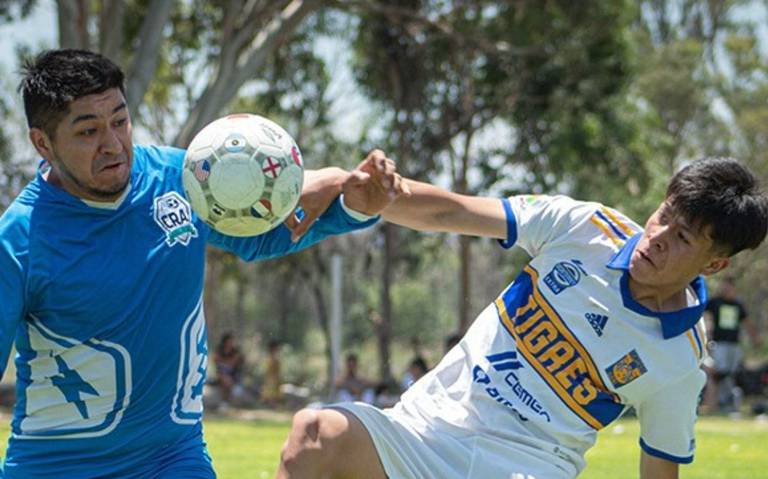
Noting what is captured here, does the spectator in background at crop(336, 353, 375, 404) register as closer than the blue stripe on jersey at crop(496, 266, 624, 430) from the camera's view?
No

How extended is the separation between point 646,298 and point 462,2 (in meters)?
19.8

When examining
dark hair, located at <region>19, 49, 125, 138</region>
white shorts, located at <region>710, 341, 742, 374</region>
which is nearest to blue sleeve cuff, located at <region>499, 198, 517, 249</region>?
dark hair, located at <region>19, 49, 125, 138</region>

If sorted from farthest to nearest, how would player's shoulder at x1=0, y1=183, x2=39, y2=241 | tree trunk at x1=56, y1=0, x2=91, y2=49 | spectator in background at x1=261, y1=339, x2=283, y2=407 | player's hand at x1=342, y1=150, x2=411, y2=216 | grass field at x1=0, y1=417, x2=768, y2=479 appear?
spectator in background at x1=261, y1=339, x2=283, y2=407, tree trunk at x1=56, y1=0, x2=91, y2=49, grass field at x1=0, y1=417, x2=768, y2=479, player's hand at x1=342, y1=150, x2=411, y2=216, player's shoulder at x1=0, y1=183, x2=39, y2=241

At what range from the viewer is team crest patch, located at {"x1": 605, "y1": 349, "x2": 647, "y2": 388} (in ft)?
14.3

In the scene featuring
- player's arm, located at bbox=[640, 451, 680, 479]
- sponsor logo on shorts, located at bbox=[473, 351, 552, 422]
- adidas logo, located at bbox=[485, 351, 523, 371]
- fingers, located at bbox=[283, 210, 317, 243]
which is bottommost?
player's arm, located at bbox=[640, 451, 680, 479]

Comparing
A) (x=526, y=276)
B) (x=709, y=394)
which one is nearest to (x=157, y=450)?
(x=526, y=276)

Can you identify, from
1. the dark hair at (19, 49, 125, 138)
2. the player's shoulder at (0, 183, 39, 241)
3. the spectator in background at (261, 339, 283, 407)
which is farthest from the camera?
the spectator in background at (261, 339, 283, 407)

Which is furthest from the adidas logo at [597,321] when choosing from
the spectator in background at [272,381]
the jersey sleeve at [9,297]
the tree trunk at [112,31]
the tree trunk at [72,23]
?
the spectator in background at [272,381]

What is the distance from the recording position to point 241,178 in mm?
3861

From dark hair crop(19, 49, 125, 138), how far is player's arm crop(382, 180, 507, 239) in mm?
1209

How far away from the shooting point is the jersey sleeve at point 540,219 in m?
4.46

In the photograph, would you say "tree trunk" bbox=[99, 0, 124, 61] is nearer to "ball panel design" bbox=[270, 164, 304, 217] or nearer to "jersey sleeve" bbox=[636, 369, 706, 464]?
"ball panel design" bbox=[270, 164, 304, 217]

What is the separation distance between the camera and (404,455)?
4.27 metres

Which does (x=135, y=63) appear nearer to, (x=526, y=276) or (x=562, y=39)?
(x=562, y=39)
